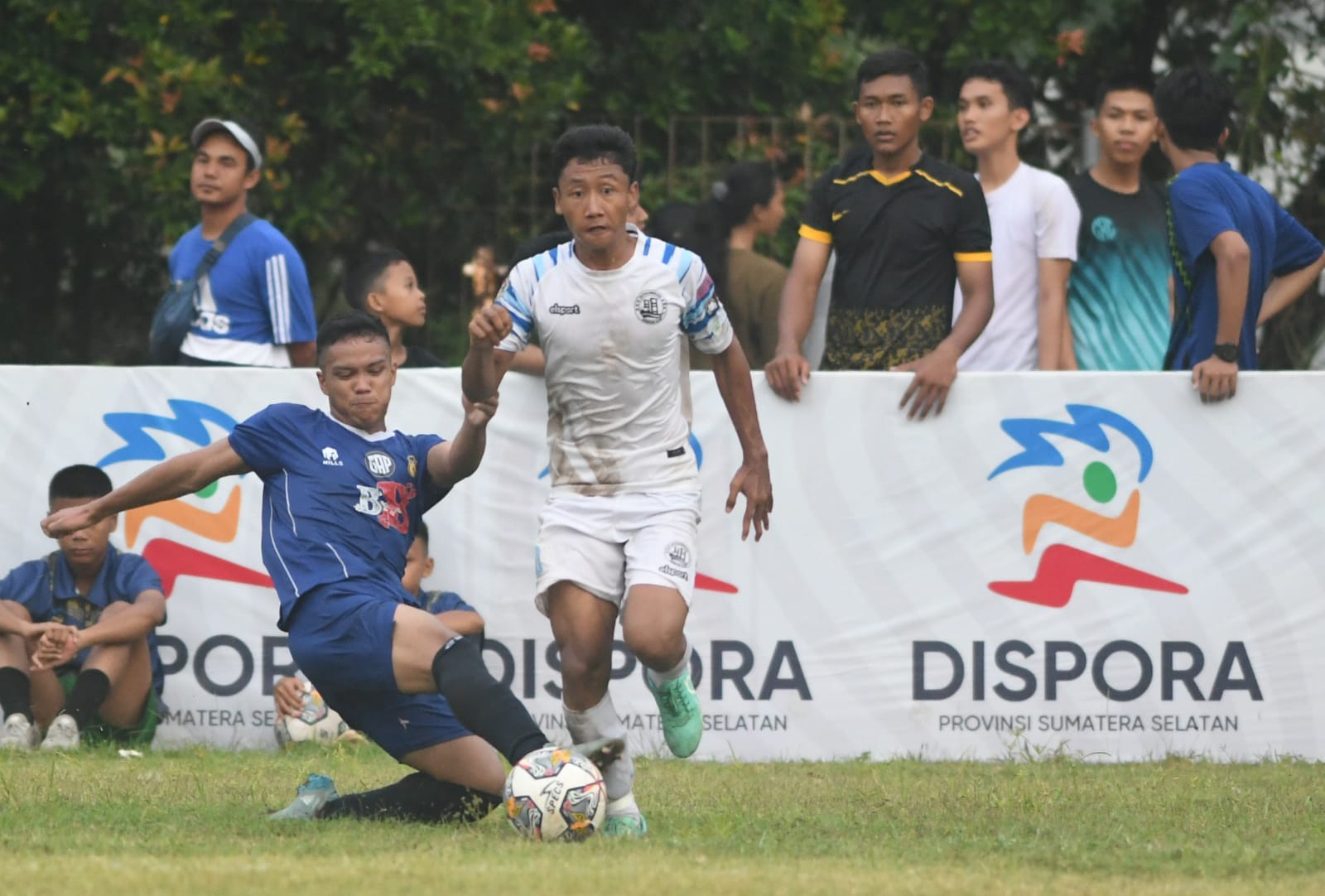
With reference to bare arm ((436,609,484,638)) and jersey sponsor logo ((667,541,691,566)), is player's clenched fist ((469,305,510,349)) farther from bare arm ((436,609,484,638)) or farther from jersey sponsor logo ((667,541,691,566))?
bare arm ((436,609,484,638))

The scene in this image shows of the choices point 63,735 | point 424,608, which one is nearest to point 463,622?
point 424,608

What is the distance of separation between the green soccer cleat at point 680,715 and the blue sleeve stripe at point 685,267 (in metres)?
1.35

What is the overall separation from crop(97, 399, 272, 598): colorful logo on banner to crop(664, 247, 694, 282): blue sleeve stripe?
2871 millimetres

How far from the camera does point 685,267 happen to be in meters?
7.22

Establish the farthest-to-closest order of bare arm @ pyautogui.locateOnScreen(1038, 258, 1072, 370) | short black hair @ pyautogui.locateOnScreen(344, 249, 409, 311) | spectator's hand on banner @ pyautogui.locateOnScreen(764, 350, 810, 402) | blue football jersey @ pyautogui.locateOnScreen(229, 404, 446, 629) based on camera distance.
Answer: short black hair @ pyautogui.locateOnScreen(344, 249, 409, 311) → bare arm @ pyautogui.locateOnScreen(1038, 258, 1072, 370) → spectator's hand on banner @ pyautogui.locateOnScreen(764, 350, 810, 402) → blue football jersey @ pyautogui.locateOnScreen(229, 404, 446, 629)

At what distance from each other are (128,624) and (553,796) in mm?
3357

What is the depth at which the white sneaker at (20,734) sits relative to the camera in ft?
29.1

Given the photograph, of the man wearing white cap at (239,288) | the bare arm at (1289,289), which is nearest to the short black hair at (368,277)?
the man wearing white cap at (239,288)

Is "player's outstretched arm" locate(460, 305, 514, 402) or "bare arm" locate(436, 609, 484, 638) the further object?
"bare arm" locate(436, 609, 484, 638)

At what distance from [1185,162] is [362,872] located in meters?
5.27

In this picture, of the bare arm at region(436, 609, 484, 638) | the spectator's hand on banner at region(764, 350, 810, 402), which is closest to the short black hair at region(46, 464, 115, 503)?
the bare arm at region(436, 609, 484, 638)

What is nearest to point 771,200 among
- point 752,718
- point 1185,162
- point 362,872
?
point 1185,162

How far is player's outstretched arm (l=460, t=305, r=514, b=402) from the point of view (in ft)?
21.7

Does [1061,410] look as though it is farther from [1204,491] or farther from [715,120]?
[715,120]
